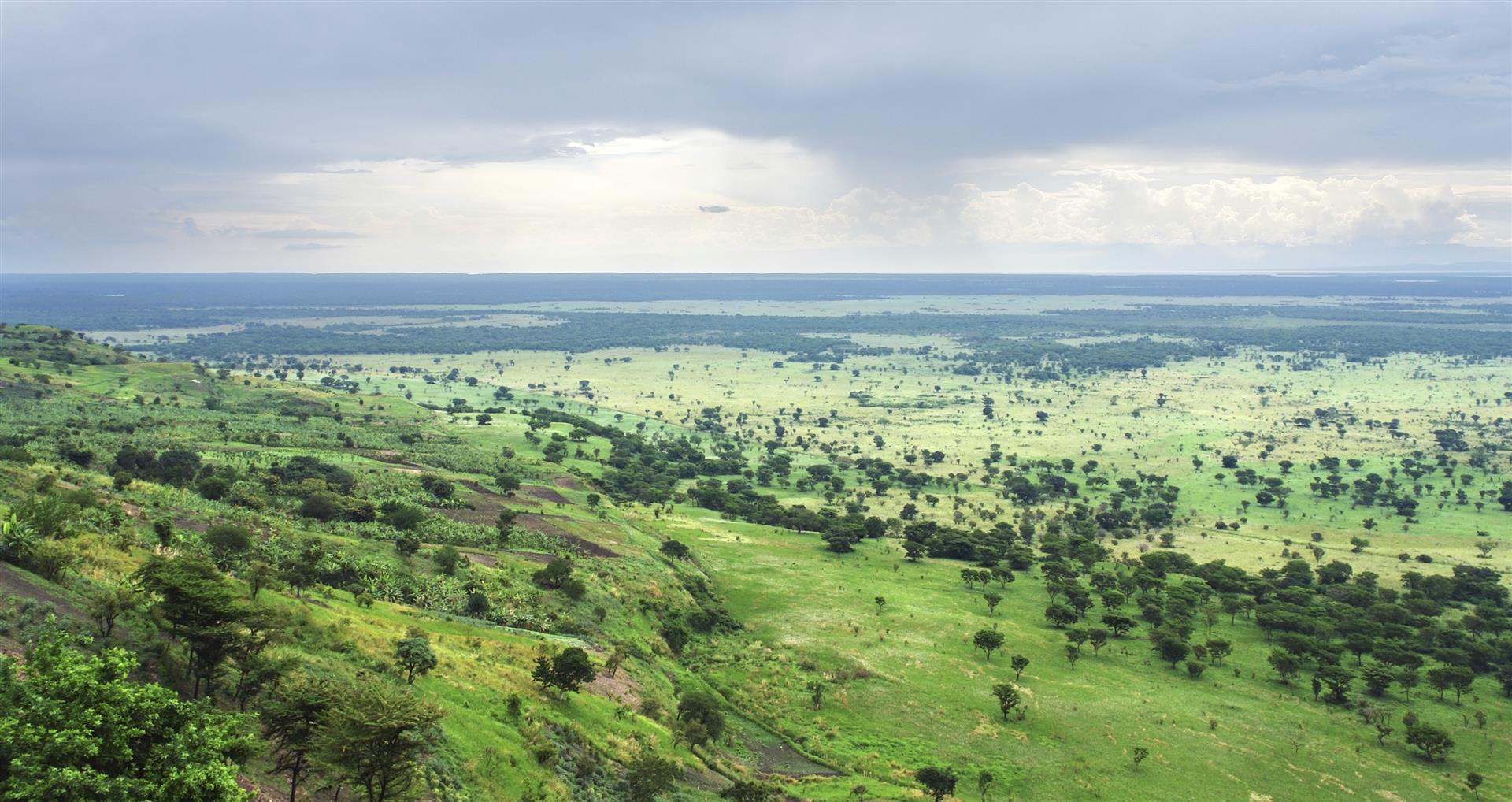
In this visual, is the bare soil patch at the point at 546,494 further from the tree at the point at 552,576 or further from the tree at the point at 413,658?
the tree at the point at 413,658

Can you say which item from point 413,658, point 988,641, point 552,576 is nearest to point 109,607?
point 413,658

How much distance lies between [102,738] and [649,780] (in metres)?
23.7

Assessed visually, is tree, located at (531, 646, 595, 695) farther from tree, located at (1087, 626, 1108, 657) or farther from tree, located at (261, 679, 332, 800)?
tree, located at (1087, 626, 1108, 657)

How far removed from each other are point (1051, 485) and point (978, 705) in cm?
10195

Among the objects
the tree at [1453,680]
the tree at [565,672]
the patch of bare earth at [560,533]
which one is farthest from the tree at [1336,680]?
the patch of bare earth at [560,533]

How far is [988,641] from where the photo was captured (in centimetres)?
7762

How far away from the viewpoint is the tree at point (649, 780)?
4119 centimetres

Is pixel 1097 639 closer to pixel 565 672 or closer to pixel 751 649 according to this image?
pixel 751 649

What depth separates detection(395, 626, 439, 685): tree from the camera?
137ft

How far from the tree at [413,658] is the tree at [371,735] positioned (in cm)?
1178

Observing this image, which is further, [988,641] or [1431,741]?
[988,641]

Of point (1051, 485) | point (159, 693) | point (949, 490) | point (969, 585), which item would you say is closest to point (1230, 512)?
point (1051, 485)

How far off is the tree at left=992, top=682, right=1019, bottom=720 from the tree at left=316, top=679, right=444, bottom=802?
4760 cm

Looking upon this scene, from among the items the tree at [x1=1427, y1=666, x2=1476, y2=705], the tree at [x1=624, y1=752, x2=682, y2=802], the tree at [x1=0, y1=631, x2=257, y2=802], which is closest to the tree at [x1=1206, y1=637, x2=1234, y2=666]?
the tree at [x1=1427, y1=666, x2=1476, y2=705]
